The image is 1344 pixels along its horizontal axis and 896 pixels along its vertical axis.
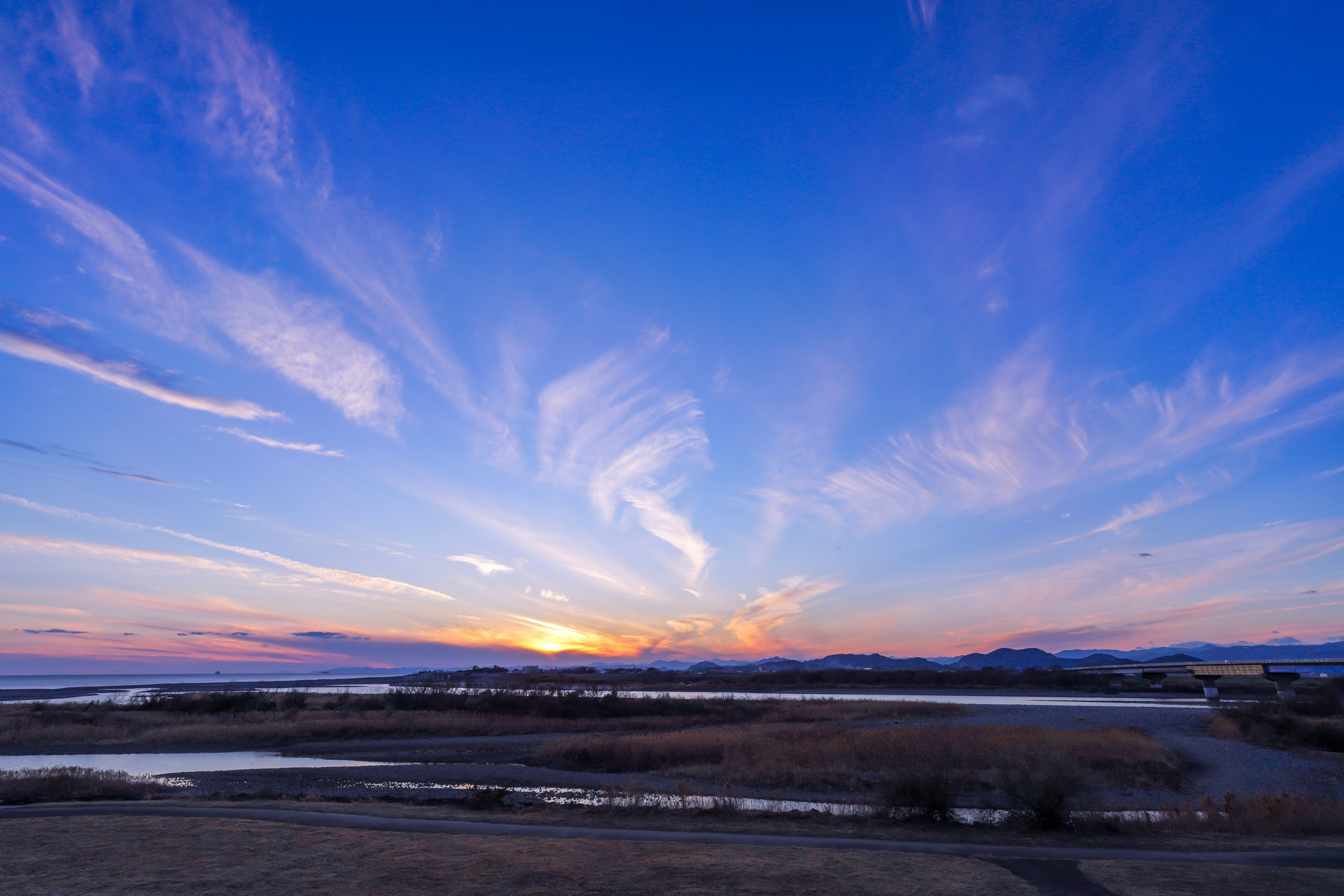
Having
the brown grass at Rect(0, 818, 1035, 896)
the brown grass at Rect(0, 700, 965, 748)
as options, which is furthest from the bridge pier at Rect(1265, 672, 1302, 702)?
the brown grass at Rect(0, 818, 1035, 896)

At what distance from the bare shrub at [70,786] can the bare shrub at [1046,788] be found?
28.1 m

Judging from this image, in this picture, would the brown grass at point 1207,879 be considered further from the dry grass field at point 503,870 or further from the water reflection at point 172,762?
the water reflection at point 172,762

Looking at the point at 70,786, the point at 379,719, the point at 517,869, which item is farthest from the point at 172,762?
the point at 517,869

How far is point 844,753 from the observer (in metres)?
36.9

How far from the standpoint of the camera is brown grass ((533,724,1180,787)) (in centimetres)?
3128

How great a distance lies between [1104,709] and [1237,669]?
125 feet

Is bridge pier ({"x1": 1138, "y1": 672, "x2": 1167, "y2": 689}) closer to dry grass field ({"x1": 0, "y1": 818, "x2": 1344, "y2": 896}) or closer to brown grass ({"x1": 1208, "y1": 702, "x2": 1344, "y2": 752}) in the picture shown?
brown grass ({"x1": 1208, "y1": 702, "x2": 1344, "y2": 752})

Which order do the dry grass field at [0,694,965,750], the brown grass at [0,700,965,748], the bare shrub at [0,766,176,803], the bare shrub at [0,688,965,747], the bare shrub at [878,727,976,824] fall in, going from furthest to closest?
the bare shrub at [0,688,965,747]
the dry grass field at [0,694,965,750]
the brown grass at [0,700,965,748]
the bare shrub at [0,766,176,803]
the bare shrub at [878,727,976,824]

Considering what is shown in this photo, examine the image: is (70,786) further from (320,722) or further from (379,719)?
(379,719)

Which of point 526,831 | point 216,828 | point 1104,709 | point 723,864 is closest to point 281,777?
point 216,828

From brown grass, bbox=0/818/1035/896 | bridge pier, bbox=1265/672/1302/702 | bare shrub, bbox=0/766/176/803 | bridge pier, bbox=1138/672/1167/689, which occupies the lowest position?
brown grass, bbox=0/818/1035/896

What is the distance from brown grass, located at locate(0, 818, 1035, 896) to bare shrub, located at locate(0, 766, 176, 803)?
773cm

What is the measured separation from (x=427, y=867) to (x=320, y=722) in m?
49.7

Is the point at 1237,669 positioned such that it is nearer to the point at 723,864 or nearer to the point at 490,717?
the point at 490,717
